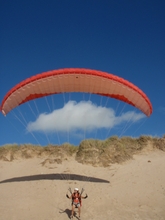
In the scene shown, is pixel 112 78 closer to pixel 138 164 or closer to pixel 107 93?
pixel 107 93

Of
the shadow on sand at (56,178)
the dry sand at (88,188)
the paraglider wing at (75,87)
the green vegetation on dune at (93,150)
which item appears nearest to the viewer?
the dry sand at (88,188)

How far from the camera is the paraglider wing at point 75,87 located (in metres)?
11.1

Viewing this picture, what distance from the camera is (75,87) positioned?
12219 mm

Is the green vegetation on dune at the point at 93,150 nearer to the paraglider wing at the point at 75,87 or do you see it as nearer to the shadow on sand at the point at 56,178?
the shadow on sand at the point at 56,178

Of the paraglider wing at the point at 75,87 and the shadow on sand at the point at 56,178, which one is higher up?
the paraglider wing at the point at 75,87

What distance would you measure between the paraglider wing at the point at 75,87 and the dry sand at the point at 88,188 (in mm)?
4157

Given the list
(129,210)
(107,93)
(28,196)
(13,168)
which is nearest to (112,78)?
(107,93)

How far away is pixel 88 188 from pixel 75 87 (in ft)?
18.9

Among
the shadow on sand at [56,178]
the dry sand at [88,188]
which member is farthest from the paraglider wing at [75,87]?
the shadow on sand at [56,178]

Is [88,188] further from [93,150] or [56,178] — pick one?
[93,150]

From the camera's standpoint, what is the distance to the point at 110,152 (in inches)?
699

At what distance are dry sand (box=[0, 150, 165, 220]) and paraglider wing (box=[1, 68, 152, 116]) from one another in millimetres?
4157

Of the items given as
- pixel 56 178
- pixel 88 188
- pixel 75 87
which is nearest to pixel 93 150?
pixel 56 178

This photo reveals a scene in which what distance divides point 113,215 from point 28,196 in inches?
188
